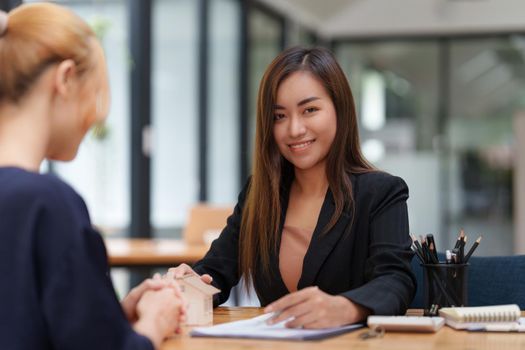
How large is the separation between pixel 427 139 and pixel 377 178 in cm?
850

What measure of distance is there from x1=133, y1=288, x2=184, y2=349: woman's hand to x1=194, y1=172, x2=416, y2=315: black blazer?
1.73ft

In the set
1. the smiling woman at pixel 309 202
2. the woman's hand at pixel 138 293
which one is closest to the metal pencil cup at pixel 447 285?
the smiling woman at pixel 309 202

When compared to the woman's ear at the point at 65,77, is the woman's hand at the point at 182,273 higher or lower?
lower

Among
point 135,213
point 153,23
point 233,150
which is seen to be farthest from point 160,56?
point 233,150

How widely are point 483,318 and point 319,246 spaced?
535 mm

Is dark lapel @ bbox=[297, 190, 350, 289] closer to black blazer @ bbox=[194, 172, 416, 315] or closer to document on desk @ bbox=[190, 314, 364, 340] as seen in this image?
black blazer @ bbox=[194, 172, 416, 315]

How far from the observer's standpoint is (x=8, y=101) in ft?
4.64

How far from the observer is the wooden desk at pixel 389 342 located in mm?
1663

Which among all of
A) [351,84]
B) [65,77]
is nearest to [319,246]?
[65,77]

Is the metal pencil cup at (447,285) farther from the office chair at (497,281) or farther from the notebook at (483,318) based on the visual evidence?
the office chair at (497,281)

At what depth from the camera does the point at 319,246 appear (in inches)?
90.3

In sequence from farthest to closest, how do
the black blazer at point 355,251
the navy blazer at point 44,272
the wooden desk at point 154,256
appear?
the wooden desk at point 154,256
the black blazer at point 355,251
the navy blazer at point 44,272

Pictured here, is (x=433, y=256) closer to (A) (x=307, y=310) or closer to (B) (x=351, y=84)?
(A) (x=307, y=310)

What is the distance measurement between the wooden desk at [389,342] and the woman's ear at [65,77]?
0.53 meters
